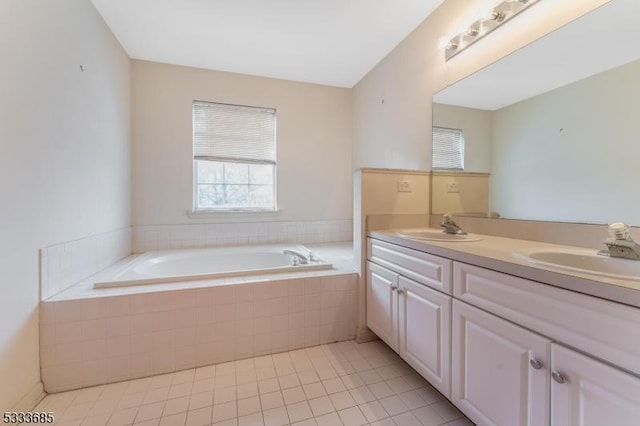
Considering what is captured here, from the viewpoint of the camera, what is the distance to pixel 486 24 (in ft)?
5.31

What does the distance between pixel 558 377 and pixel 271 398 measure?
1256 millimetres

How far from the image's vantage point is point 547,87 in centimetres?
138

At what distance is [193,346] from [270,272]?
650mm

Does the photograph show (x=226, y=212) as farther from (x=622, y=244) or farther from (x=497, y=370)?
(x=622, y=244)

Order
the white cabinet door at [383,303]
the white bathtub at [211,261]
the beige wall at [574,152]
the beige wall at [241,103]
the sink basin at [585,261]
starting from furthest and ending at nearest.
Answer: the beige wall at [241,103] → the white bathtub at [211,261] → the white cabinet door at [383,303] → the beige wall at [574,152] → the sink basin at [585,261]

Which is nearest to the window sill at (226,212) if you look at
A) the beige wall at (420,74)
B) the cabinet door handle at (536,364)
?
the beige wall at (420,74)

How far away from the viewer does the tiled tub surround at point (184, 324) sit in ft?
4.91

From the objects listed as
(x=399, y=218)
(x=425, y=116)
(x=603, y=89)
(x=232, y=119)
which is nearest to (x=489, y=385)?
(x=399, y=218)

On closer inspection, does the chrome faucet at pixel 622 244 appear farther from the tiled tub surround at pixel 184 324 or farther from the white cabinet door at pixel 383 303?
the tiled tub surround at pixel 184 324

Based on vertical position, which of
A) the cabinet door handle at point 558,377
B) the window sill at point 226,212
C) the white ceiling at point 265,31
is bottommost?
the cabinet door handle at point 558,377

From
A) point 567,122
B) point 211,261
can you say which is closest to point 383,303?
point 567,122

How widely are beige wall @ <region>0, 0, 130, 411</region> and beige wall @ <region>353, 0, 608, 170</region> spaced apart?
239 centimetres

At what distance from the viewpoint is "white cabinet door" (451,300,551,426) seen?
0.88m

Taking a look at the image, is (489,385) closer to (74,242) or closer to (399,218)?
(399,218)
